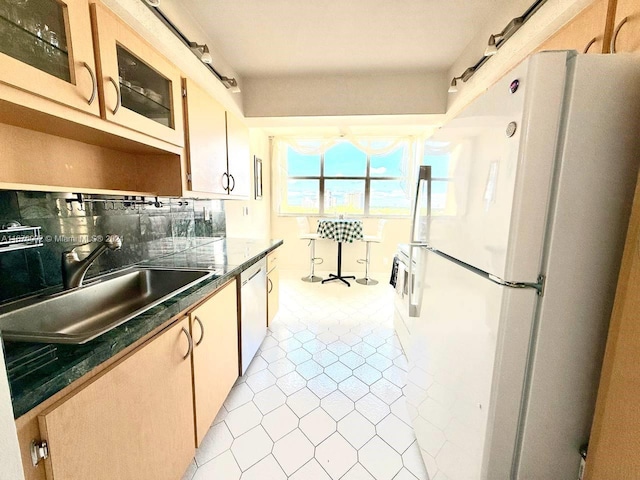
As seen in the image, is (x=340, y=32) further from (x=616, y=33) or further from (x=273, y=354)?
(x=273, y=354)

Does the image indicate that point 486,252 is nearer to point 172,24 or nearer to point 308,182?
point 172,24

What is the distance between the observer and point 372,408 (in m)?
1.69

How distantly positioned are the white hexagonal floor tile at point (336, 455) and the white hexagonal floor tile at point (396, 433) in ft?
0.69

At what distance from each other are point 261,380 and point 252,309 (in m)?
0.51

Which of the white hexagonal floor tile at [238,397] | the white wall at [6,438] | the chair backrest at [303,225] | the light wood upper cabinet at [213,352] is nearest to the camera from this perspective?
the white wall at [6,438]

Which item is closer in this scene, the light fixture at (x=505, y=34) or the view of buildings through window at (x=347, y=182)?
the light fixture at (x=505, y=34)

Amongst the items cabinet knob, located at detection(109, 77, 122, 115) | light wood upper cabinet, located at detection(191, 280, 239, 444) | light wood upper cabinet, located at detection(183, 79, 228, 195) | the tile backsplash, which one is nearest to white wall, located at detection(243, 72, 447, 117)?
light wood upper cabinet, located at detection(183, 79, 228, 195)

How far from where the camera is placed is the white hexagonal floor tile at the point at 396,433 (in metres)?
1.44

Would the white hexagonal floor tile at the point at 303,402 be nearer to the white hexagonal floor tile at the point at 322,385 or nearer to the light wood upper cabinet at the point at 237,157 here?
the white hexagonal floor tile at the point at 322,385

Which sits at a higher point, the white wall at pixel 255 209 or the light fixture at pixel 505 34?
the light fixture at pixel 505 34

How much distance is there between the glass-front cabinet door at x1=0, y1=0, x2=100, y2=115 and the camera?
0.78m

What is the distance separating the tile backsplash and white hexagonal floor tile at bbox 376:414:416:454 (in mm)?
1739

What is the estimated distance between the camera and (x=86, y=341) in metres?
0.72

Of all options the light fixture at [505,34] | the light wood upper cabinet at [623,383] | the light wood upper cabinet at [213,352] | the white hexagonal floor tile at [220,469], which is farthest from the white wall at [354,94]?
the white hexagonal floor tile at [220,469]
